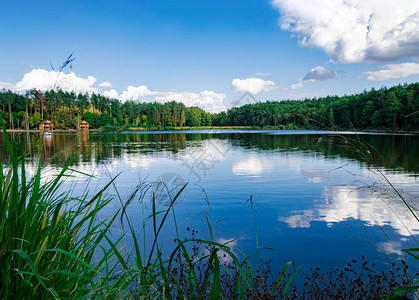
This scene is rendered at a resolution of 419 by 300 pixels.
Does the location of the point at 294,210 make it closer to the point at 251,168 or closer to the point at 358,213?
the point at 358,213

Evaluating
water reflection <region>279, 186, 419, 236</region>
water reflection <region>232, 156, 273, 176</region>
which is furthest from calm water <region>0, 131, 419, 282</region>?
water reflection <region>232, 156, 273, 176</region>

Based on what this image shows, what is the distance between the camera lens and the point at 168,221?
8.95 metres

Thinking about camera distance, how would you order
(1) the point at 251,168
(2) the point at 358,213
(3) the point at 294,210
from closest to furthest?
(2) the point at 358,213
(3) the point at 294,210
(1) the point at 251,168

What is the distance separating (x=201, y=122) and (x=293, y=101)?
67624mm

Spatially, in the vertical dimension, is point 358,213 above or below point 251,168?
below

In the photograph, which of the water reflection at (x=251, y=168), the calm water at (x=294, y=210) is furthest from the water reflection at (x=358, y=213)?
the water reflection at (x=251, y=168)

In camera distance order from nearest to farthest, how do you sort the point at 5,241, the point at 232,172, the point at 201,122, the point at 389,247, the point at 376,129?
the point at 5,241 < the point at 389,247 < the point at 232,172 < the point at 376,129 < the point at 201,122

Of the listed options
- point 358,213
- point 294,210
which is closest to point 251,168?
point 294,210

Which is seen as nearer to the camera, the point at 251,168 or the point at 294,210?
the point at 294,210

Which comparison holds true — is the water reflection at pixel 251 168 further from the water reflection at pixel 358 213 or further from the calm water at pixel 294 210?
the water reflection at pixel 358 213

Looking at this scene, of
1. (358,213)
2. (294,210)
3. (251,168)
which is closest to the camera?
(358,213)

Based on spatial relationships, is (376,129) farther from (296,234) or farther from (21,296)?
(21,296)

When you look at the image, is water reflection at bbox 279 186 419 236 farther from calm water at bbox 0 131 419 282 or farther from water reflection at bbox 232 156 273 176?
water reflection at bbox 232 156 273 176

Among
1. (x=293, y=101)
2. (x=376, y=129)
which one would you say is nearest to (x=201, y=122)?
(x=293, y=101)
